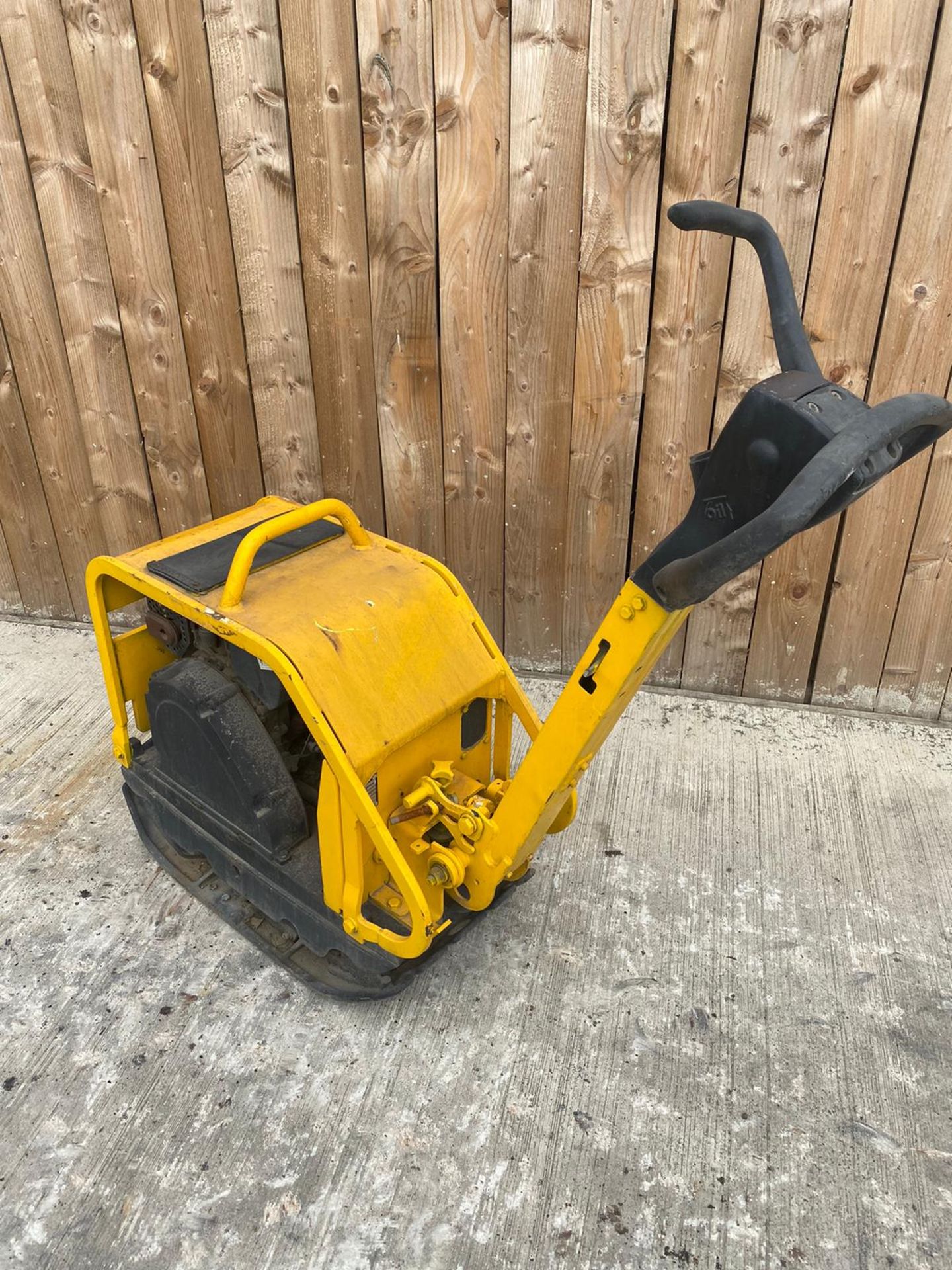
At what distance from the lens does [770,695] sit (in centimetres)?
319

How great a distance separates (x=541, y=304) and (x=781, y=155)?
0.73 m

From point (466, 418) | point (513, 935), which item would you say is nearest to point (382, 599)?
point (513, 935)

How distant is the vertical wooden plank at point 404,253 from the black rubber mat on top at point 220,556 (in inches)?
32.0

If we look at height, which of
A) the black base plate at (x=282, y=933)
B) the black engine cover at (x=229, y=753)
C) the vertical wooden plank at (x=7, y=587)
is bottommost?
the black base plate at (x=282, y=933)

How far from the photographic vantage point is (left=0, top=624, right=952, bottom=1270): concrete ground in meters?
1.72

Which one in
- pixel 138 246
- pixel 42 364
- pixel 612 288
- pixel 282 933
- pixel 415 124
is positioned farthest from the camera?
pixel 42 364

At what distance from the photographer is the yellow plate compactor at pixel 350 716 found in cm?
170

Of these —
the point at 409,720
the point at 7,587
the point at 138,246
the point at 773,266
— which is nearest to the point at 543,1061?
the point at 409,720

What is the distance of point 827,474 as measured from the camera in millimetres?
1165

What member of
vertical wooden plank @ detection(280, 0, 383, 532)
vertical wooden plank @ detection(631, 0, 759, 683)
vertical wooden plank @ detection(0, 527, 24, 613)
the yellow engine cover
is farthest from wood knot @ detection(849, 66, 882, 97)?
vertical wooden plank @ detection(0, 527, 24, 613)

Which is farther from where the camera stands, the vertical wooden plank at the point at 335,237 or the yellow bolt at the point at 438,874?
the vertical wooden plank at the point at 335,237

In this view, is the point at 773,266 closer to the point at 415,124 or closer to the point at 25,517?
the point at 415,124

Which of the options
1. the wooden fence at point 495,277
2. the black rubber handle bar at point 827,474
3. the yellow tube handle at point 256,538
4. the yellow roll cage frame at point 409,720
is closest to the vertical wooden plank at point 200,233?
the wooden fence at point 495,277

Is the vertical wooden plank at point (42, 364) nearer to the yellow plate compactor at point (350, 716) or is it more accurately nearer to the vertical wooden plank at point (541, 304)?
the yellow plate compactor at point (350, 716)
